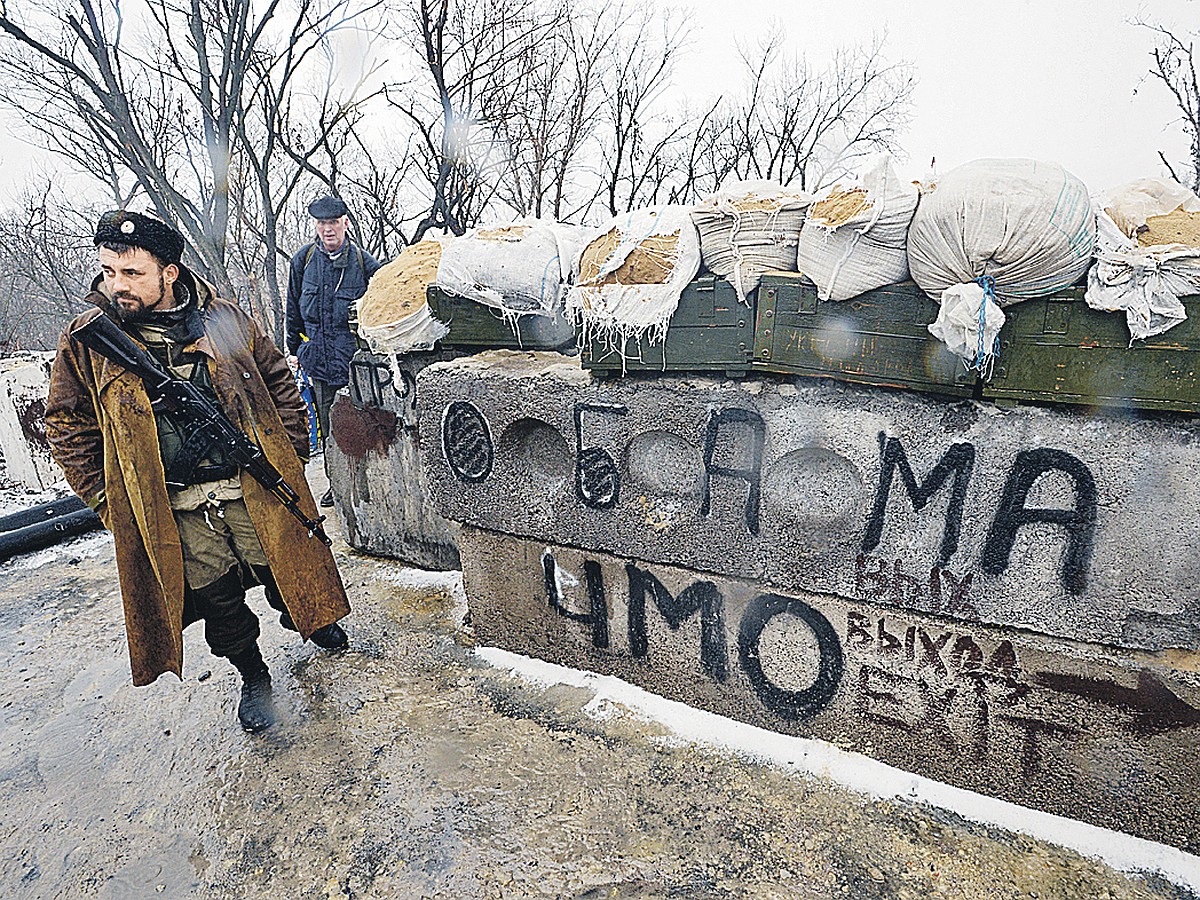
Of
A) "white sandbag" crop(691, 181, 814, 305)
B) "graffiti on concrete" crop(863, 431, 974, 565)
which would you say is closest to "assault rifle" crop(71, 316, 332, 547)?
"white sandbag" crop(691, 181, 814, 305)

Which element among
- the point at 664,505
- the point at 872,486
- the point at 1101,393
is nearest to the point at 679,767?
the point at 664,505

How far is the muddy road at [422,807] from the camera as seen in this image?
226cm

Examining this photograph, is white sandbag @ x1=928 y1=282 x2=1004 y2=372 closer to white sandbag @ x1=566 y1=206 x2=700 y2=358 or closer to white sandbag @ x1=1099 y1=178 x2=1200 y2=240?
white sandbag @ x1=1099 y1=178 x2=1200 y2=240

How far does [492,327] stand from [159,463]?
1599 mm

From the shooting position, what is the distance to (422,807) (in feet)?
8.45

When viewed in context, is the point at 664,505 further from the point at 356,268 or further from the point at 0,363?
the point at 0,363

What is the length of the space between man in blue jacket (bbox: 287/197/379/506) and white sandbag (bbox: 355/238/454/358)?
0.61m

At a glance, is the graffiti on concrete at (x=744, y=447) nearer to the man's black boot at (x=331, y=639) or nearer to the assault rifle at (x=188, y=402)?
the assault rifle at (x=188, y=402)

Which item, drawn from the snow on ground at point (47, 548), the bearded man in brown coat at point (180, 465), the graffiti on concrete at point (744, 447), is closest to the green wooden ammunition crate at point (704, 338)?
the graffiti on concrete at point (744, 447)

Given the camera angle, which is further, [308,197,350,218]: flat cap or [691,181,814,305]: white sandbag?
[308,197,350,218]: flat cap

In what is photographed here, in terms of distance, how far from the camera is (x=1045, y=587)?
2.18 m

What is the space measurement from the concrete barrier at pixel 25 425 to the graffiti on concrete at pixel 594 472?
5.08 meters

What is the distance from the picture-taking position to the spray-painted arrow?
2092 millimetres

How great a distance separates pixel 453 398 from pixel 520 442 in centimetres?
39
